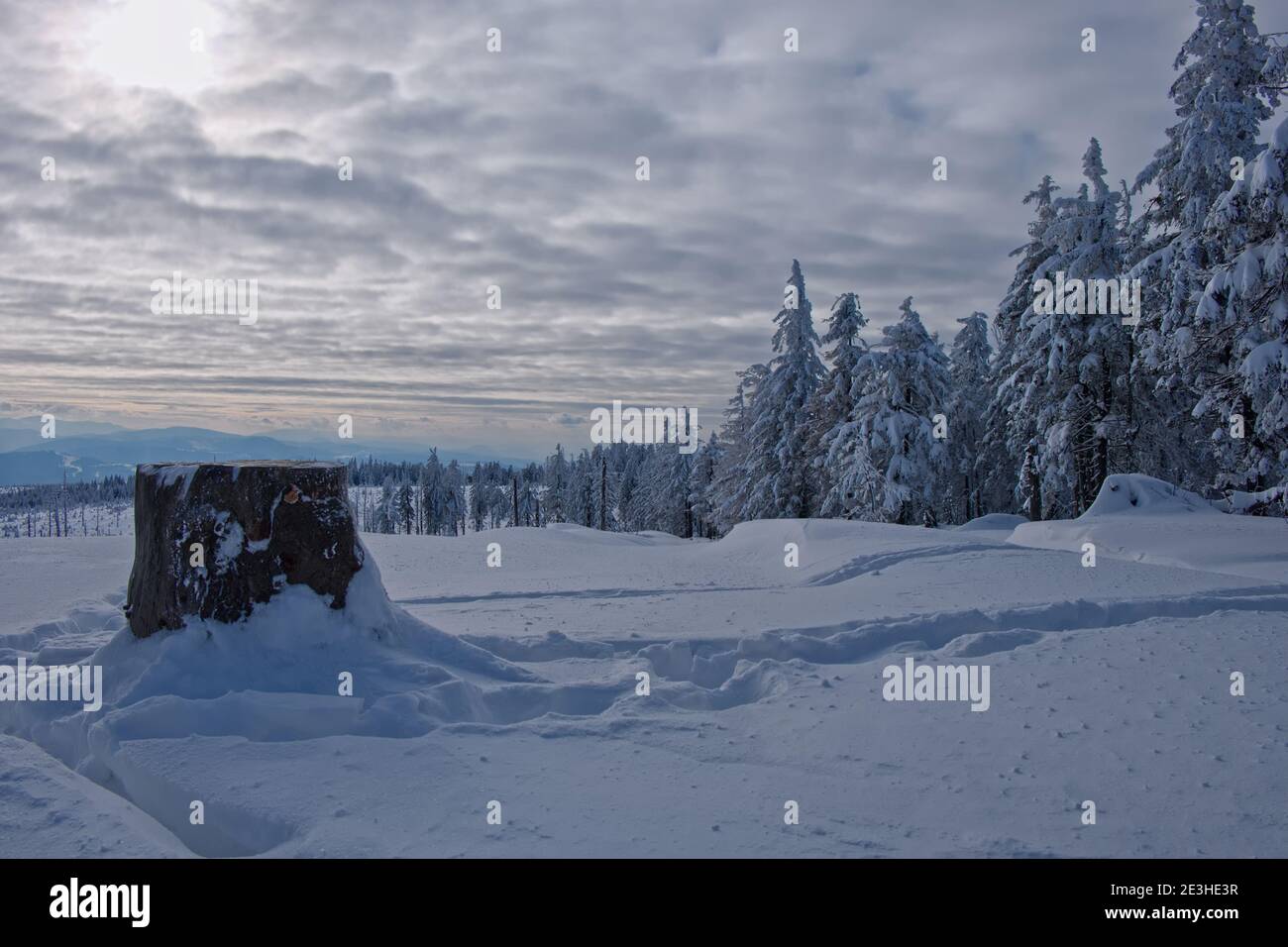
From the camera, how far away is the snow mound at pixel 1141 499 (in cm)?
1609

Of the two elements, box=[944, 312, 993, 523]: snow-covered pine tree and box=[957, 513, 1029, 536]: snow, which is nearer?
box=[957, 513, 1029, 536]: snow

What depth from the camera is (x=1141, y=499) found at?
16391 millimetres

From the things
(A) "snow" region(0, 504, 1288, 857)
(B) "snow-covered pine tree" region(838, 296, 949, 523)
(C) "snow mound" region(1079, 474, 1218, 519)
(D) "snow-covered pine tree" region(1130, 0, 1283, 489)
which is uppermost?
(D) "snow-covered pine tree" region(1130, 0, 1283, 489)

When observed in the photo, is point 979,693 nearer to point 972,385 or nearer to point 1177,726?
point 1177,726

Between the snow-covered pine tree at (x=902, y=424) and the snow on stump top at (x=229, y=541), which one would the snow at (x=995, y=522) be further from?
the snow on stump top at (x=229, y=541)

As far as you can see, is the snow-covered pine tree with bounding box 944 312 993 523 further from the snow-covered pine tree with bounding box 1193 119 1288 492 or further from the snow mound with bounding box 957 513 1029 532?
the snow-covered pine tree with bounding box 1193 119 1288 492

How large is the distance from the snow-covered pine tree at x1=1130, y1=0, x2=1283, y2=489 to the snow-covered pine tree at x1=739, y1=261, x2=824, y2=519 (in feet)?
48.4

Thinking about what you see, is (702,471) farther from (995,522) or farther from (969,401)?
(995,522)

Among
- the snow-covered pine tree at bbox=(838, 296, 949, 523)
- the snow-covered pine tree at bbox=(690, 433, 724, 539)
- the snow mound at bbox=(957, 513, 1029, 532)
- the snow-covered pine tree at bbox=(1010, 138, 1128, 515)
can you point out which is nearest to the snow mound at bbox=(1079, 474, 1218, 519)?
the snow-covered pine tree at bbox=(1010, 138, 1128, 515)

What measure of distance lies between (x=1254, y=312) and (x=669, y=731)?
1738 centimetres

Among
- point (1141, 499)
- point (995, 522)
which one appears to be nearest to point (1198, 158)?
point (1141, 499)

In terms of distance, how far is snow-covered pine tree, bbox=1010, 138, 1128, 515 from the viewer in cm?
2403
